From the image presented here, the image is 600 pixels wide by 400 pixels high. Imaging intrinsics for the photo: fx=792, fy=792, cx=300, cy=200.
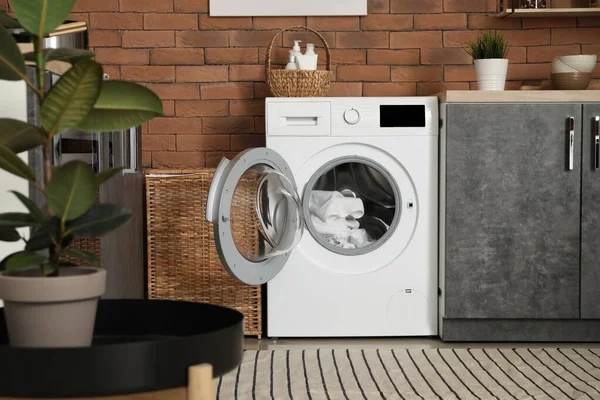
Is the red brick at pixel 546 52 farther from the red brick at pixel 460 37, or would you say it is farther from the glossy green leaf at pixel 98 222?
the glossy green leaf at pixel 98 222

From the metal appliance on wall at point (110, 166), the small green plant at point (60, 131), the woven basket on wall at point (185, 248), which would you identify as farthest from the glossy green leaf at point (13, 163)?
the woven basket on wall at point (185, 248)

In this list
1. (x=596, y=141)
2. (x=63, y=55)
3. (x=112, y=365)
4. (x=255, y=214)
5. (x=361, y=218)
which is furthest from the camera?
(x=361, y=218)

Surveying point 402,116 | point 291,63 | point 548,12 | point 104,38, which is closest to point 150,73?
point 104,38

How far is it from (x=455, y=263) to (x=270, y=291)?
0.75 m

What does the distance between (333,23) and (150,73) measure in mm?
883

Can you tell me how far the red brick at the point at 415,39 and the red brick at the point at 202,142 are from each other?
0.91m

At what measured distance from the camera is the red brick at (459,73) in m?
3.70

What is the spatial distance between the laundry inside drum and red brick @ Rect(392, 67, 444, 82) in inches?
26.7

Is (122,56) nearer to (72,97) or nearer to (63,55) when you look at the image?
(63,55)

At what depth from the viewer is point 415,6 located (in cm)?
369

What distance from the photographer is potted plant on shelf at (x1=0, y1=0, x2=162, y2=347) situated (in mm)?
1009

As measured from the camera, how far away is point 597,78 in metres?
3.71

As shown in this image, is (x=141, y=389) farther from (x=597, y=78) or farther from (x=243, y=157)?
(x=597, y=78)

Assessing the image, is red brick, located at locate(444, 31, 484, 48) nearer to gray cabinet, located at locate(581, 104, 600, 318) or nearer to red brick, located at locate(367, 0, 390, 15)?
red brick, located at locate(367, 0, 390, 15)
